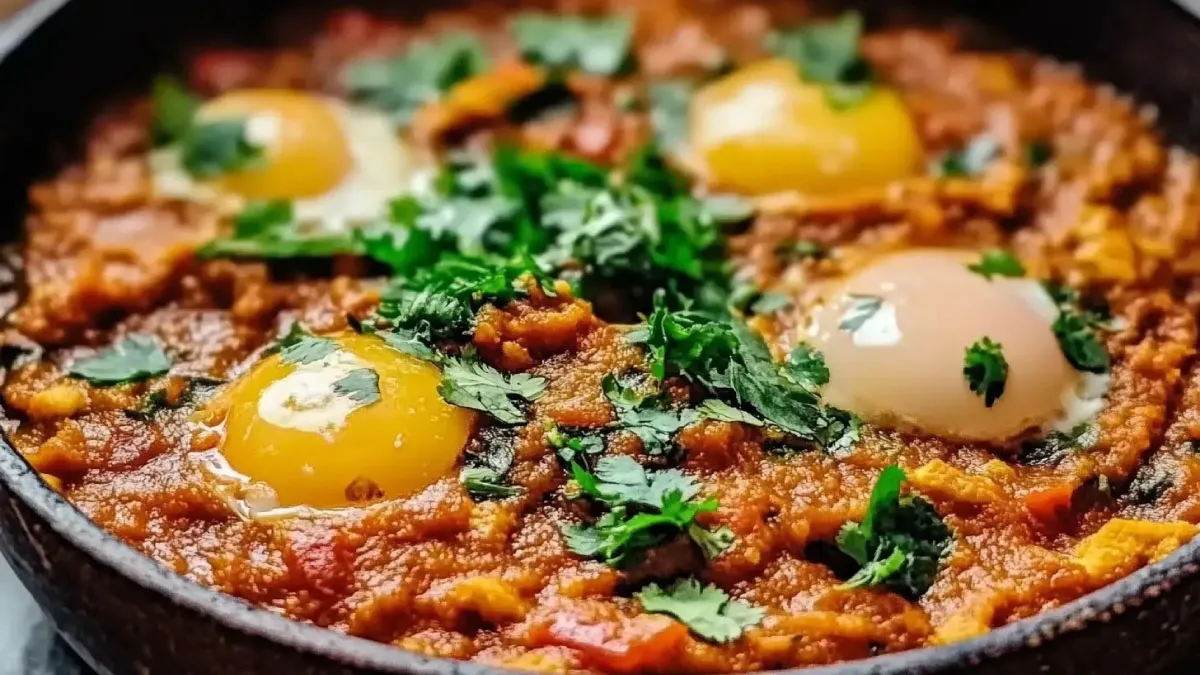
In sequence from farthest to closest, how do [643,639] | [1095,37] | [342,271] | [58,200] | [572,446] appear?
[1095,37] → [58,200] → [342,271] → [572,446] → [643,639]

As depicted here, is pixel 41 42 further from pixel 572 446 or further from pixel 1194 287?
pixel 1194 287

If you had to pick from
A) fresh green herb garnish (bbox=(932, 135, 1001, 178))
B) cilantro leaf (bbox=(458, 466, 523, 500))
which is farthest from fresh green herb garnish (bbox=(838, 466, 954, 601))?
fresh green herb garnish (bbox=(932, 135, 1001, 178))

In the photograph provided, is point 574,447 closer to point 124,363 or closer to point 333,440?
point 333,440

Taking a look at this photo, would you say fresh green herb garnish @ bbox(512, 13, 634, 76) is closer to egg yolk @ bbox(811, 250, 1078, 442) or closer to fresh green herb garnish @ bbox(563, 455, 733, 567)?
egg yolk @ bbox(811, 250, 1078, 442)

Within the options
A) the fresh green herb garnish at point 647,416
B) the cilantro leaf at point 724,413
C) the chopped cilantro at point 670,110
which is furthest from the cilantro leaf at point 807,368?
the chopped cilantro at point 670,110

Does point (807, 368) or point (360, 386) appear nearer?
point (360, 386)

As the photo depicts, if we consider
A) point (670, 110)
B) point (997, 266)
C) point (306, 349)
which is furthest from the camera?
point (670, 110)

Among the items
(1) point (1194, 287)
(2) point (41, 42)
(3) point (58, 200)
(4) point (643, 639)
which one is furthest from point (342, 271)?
(1) point (1194, 287)

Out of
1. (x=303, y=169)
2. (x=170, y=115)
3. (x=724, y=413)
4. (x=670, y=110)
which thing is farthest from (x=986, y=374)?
(x=170, y=115)
